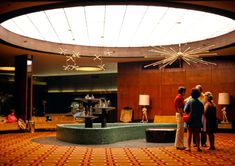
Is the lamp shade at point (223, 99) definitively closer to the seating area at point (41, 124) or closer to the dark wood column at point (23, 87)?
the seating area at point (41, 124)

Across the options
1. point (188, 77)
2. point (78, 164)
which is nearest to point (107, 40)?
point (188, 77)

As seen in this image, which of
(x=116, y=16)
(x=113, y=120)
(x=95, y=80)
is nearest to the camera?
Answer: (x=116, y=16)

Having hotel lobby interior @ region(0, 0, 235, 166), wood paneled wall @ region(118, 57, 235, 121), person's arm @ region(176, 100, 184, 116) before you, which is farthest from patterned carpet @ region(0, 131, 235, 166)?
wood paneled wall @ region(118, 57, 235, 121)

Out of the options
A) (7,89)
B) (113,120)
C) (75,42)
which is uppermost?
(75,42)

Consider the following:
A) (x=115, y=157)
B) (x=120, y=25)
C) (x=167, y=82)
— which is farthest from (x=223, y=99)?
(x=115, y=157)

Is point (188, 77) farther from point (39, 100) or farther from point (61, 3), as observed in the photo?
point (39, 100)

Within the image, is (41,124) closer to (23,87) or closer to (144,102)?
(23,87)

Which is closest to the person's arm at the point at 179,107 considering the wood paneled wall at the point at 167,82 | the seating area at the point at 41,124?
the wood paneled wall at the point at 167,82

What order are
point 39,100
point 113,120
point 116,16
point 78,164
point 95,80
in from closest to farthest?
1. point 78,164
2. point 116,16
3. point 113,120
4. point 95,80
5. point 39,100

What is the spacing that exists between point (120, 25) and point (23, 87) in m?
5.49

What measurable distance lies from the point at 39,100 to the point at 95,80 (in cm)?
481

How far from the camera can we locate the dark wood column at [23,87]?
13281mm

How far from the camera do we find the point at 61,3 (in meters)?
6.64

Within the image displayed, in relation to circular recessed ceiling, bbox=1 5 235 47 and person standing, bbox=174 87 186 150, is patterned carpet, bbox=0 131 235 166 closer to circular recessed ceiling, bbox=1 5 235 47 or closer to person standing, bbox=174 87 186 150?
person standing, bbox=174 87 186 150
